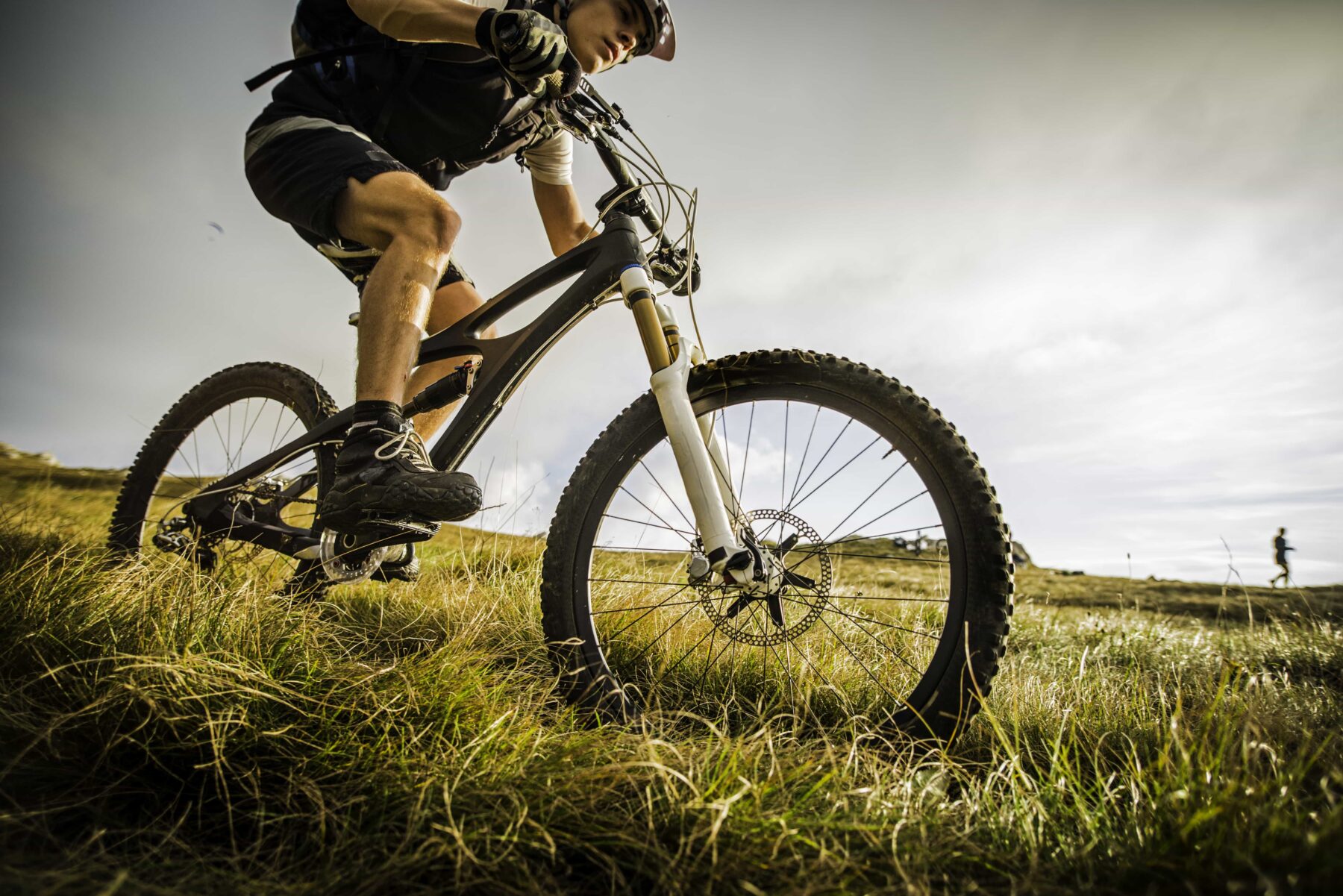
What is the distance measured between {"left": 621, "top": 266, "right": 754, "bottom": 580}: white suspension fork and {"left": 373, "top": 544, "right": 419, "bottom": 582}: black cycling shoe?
119 centimetres

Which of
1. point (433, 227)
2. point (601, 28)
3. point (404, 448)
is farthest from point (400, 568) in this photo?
point (601, 28)

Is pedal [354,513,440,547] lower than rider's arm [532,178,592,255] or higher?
lower

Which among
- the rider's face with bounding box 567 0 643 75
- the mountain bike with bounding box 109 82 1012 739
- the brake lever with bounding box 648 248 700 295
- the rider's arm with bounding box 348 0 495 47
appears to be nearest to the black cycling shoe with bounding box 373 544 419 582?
the mountain bike with bounding box 109 82 1012 739

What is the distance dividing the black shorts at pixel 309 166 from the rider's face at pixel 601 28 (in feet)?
2.55

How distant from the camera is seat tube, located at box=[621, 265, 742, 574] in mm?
1602

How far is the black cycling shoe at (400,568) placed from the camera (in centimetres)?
218

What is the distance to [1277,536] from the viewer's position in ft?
11.8

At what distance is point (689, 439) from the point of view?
5.42 feet

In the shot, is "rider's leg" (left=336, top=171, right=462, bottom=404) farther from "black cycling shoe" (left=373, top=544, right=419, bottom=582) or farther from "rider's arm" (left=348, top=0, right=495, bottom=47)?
"black cycling shoe" (left=373, top=544, right=419, bottom=582)

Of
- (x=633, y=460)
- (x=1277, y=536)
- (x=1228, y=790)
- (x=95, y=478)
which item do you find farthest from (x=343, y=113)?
(x=1277, y=536)

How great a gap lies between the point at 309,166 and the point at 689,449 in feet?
5.43

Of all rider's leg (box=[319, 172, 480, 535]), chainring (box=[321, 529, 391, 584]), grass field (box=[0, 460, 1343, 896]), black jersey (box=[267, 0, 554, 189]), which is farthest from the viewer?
black jersey (box=[267, 0, 554, 189])

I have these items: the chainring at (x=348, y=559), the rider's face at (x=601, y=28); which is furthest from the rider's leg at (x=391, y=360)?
the rider's face at (x=601, y=28)

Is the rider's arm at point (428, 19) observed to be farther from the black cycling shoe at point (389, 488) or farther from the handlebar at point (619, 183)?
the black cycling shoe at point (389, 488)
